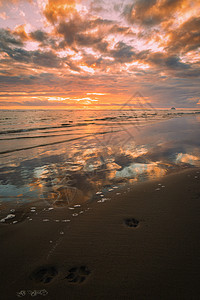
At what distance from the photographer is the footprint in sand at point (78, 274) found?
2289 mm

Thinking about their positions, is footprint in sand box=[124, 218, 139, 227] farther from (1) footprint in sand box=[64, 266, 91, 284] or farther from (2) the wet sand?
(1) footprint in sand box=[64, 266, 91, 284]

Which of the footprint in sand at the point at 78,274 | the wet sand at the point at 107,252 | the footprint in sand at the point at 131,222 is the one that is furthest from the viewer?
the footprint in sand at the point at 131,222

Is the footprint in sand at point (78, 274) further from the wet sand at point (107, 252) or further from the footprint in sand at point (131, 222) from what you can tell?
the footprint in sand at point (131, 222)

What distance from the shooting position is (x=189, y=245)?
8.98ft

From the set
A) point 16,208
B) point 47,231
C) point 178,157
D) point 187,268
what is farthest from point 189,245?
point 178,157

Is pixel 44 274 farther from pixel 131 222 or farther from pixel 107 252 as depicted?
pixel 131 222

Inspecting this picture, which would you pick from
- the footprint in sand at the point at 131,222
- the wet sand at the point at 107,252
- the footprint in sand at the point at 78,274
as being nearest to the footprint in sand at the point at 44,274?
the wet sand at the point at 107,252

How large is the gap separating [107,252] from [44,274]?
3.45 feet

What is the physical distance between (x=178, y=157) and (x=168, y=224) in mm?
6027

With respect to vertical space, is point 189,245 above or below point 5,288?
above

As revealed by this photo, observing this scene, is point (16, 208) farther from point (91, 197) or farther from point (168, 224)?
point (168, 224)

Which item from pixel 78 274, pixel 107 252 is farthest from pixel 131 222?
pixel 78 274

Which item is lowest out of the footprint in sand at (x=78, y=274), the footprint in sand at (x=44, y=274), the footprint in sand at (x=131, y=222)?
the footprint in sand at (x=44, y=274)

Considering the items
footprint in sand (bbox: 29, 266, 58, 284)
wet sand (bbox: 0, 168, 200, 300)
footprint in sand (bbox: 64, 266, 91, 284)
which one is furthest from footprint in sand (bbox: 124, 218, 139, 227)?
footprint in sand (bbox: 29, 266, 58, 284)
